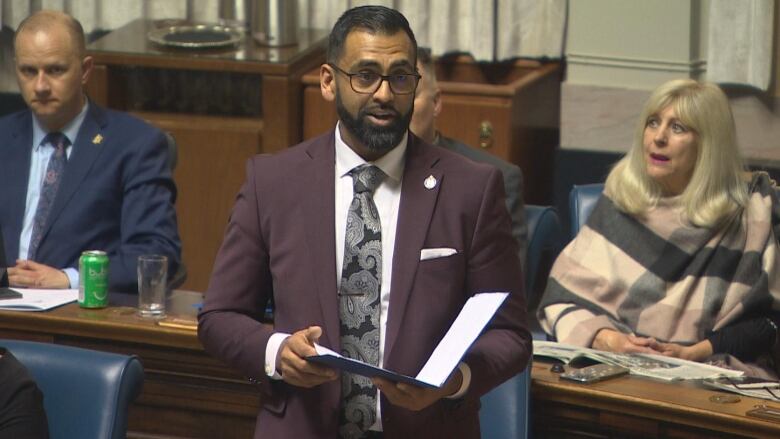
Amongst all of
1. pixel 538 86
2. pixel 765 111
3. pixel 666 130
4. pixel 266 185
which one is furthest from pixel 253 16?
pixel 266 185

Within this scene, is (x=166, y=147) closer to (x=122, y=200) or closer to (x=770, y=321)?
(x=122, y=200)

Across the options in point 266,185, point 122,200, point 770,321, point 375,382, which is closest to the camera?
point 375,382

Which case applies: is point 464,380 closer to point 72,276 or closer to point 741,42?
point 72,276

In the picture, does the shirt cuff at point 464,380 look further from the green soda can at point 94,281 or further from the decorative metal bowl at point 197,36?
the decorative metal bowl at point 197,36

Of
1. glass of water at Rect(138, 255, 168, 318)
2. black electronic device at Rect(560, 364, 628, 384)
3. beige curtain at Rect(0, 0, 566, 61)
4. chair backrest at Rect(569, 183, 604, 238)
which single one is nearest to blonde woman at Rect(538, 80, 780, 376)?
chair backrest at Rect(569, 183, 604, 238)

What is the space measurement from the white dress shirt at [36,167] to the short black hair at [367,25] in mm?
1970

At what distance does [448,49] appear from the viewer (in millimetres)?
6332

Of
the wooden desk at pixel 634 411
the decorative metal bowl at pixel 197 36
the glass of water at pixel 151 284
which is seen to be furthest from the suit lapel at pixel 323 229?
the decorative metal bowl at pixel 197 36

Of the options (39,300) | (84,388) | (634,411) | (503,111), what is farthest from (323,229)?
(503,111)

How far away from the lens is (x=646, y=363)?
366 cm

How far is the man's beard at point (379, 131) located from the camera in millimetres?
2650

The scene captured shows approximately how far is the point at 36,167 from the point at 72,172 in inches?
5.7

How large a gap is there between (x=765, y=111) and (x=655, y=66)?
46 centimetres

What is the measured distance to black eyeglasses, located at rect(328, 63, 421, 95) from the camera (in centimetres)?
264
